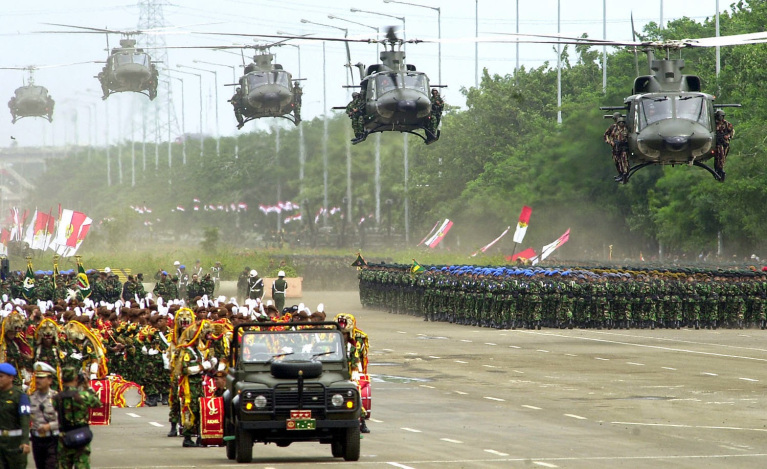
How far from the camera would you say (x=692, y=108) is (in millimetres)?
25859

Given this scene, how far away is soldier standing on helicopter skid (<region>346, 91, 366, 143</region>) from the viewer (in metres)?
28.2

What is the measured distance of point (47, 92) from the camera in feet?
152

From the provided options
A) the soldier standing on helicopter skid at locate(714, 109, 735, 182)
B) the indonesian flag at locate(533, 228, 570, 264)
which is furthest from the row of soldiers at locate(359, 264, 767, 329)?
the indonesian flag at locate(533, 228, 570, 264)

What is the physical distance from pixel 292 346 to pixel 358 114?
14386mm

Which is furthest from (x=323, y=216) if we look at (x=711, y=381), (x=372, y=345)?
(x=711, y=381)

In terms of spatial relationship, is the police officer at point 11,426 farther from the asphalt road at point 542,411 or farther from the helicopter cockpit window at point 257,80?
the helicopter cockpit window at point 257,80

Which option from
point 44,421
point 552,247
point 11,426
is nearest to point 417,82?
point 44,421

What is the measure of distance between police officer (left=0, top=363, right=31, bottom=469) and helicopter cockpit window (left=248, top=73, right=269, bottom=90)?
2240cm

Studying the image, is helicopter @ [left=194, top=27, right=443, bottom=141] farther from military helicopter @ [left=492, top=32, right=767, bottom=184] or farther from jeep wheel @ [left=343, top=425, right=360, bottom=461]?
jeep wheel @ [left=343, top=425, right=360, bottom=461]

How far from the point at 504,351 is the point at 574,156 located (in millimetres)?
32106

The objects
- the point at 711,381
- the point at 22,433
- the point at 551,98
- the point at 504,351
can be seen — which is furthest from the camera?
the point at 551,98

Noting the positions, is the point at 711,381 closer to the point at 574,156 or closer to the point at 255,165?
the point at 574,156

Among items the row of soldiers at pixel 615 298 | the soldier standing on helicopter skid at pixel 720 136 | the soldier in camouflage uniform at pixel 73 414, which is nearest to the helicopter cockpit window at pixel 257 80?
the row of soldiers at pixel 615 298

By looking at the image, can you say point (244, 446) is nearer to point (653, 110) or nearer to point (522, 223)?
point (653, 110)
